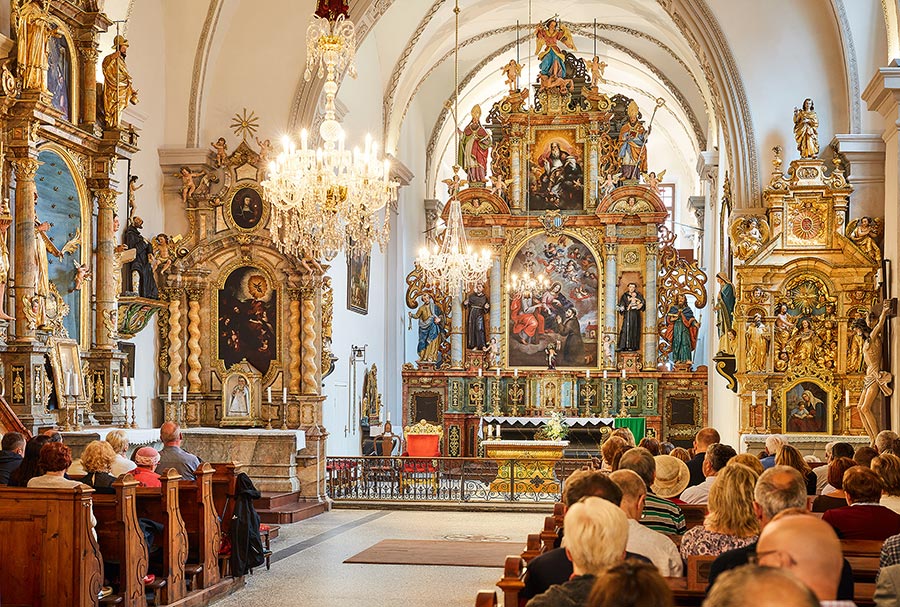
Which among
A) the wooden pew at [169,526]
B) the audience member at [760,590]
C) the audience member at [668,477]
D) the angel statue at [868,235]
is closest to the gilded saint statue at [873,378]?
the angel statue at [868,235]

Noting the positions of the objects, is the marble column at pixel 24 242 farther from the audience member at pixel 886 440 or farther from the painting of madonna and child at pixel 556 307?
the painting of madonna and child at pixel 556 307

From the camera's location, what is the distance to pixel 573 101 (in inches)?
909

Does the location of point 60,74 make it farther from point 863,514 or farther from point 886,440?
point 863,514

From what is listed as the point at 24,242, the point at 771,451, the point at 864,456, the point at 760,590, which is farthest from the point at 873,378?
the point at 760,590

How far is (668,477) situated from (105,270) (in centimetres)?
746

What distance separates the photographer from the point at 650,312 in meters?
22.2

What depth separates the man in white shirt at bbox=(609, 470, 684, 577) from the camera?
4863 mm

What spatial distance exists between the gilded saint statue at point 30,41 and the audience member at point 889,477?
8.45 m

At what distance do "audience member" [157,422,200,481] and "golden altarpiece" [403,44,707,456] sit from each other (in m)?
13.1

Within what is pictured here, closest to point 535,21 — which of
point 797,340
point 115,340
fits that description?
point 797,340

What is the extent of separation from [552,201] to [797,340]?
9816 millimetres

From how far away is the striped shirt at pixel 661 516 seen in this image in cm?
602

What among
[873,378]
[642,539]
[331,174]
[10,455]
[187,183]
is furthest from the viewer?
[187,183]

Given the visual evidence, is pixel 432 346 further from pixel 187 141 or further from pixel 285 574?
pixel 285 574
